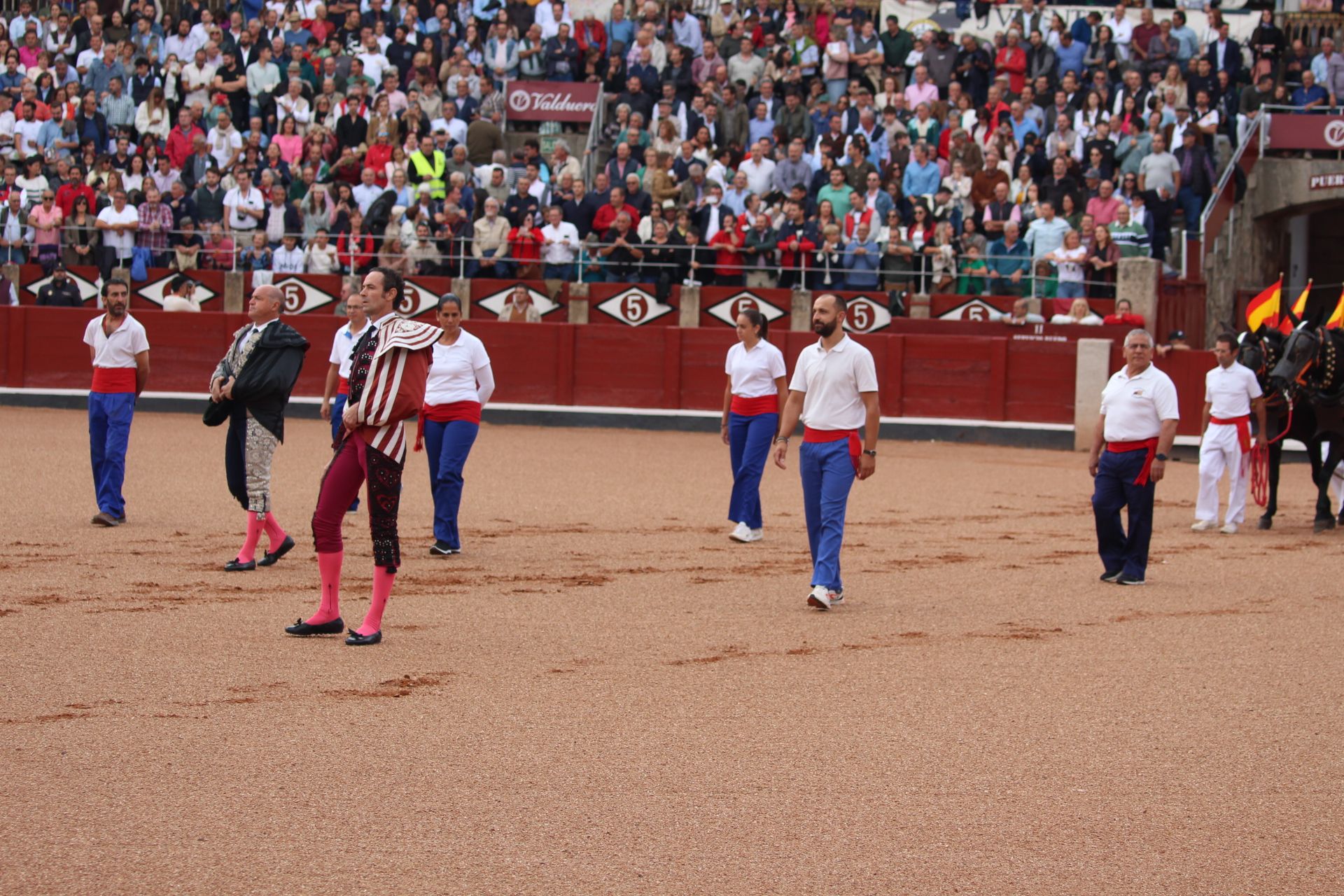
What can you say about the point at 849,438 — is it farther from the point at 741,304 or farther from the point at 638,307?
the point at 638,307

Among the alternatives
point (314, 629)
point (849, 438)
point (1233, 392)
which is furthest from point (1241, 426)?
point (314, 629)

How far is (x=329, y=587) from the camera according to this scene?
757 centimetres

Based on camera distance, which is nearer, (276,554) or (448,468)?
(276,554)

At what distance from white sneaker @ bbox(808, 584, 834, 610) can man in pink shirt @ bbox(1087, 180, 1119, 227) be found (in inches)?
524

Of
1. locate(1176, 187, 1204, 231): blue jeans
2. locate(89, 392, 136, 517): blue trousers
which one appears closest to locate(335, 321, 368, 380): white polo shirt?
locate(89, 392, 136, 517): blue trousers

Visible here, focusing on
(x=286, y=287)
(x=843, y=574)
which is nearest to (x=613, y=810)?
(x=843, y=574)

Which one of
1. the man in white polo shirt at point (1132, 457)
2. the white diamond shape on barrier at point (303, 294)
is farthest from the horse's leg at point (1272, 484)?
the white diamond shape on barrier at point (303, 294)

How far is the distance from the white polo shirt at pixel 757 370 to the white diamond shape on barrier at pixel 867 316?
9401 millimetres

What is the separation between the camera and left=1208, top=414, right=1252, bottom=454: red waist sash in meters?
13.1

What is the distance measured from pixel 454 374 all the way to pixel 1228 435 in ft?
20.8

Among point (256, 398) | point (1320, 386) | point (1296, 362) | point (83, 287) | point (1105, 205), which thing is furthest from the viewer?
point (83, 287)

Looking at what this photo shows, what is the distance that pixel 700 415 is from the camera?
20984 millimetres

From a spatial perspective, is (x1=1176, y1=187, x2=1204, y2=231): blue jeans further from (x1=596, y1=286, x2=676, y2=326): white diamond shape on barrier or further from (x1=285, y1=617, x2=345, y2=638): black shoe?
(x1=285, y1=617, x2=345, y2=638): black shoe

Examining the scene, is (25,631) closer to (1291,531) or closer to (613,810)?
(613,810)
